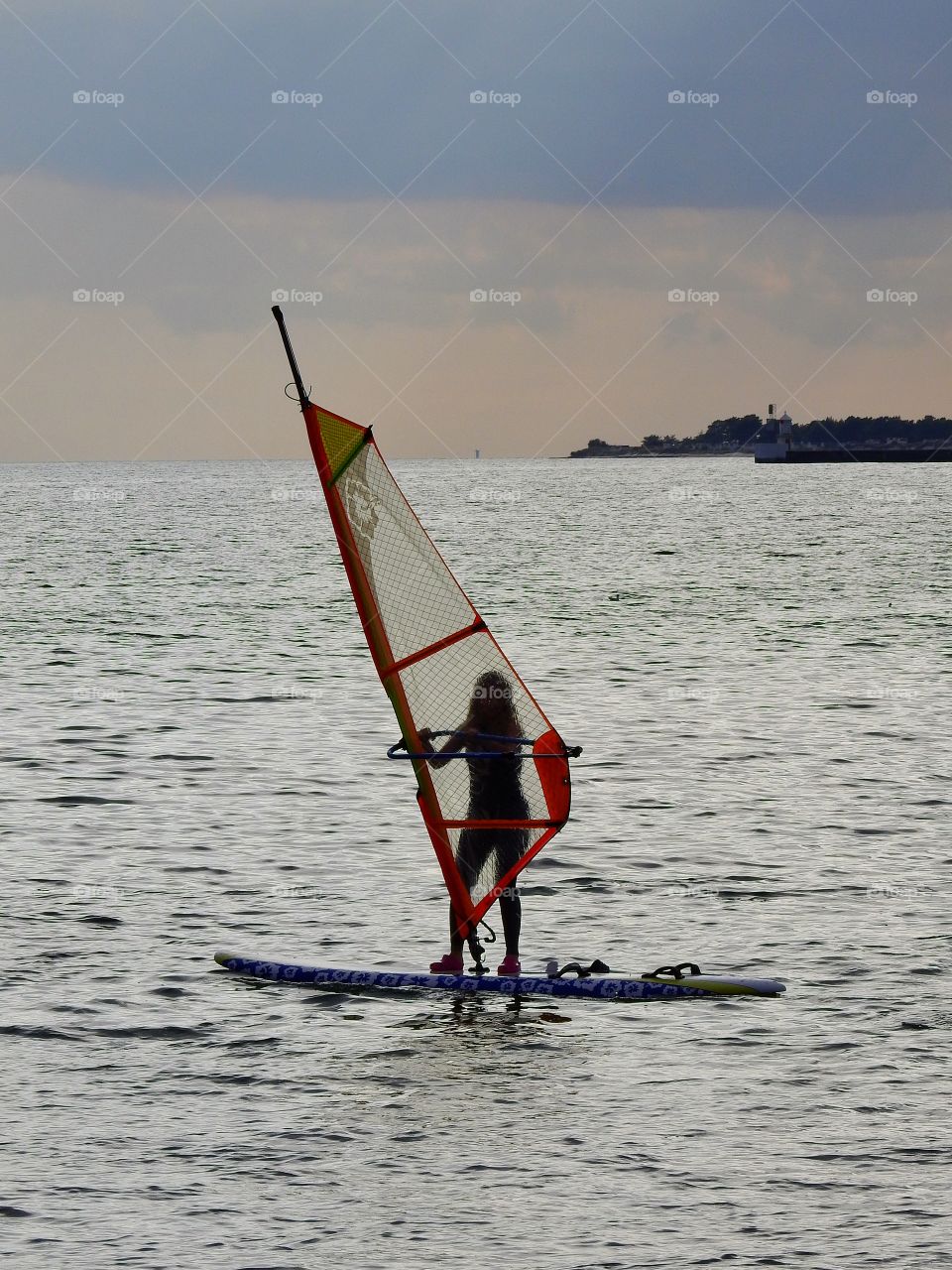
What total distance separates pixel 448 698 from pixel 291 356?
11.1 ft

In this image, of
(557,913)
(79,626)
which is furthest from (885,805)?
(79,626)

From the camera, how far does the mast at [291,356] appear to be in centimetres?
1480

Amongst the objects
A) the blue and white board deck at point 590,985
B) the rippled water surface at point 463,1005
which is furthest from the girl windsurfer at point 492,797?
the rippled water surface at point 463,1005

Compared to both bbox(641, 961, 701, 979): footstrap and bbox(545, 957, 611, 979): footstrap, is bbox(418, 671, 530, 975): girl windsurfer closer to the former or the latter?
bbox(545, 957, 611, 979): footstrap

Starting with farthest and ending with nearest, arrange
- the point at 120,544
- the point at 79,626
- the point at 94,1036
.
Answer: the point at 120,544
the point at 79,626
the point at 94,1036

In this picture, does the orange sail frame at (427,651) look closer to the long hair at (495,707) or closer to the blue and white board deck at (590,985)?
the long hair at (495,707)

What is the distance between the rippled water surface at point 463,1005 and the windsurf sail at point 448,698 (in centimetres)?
140

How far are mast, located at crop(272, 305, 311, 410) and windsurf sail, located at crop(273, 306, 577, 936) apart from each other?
0.52 meters

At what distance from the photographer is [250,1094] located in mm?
13320

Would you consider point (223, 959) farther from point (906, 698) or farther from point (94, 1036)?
point (906, 698)

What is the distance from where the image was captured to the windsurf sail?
15.7 meters

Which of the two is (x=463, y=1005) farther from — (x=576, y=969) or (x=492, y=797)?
(x=492, y=797)

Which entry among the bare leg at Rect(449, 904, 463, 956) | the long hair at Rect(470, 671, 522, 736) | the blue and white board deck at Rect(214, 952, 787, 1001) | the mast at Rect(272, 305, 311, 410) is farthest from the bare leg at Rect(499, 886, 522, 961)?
the mast at Rect(272, 305, 311, 410)

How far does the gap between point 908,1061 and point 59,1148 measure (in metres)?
6.58
